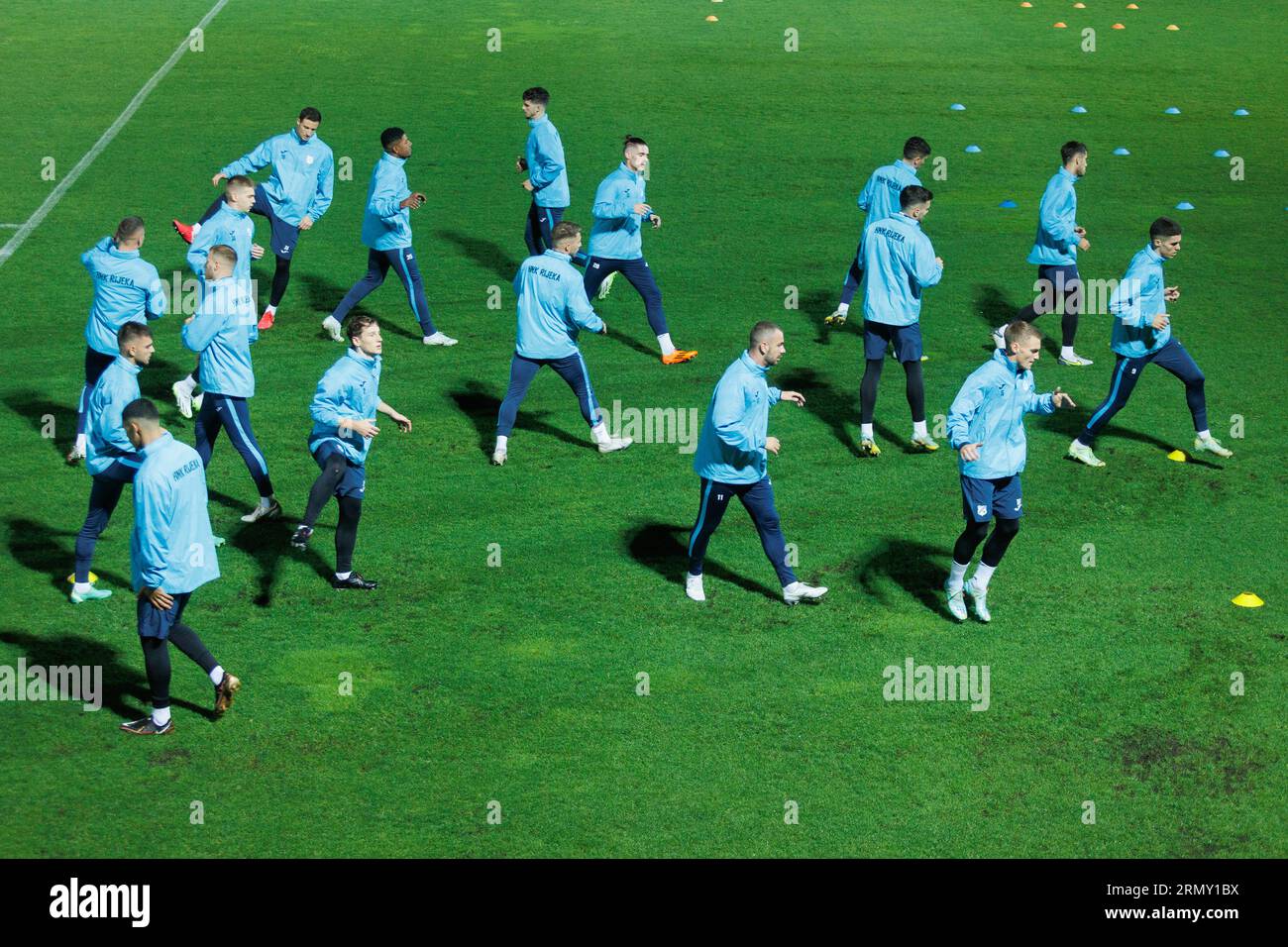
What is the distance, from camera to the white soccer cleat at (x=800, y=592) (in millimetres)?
10367

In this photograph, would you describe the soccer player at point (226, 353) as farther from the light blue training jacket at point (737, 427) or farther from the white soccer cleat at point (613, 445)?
the light blue training jacket at point (737, 427)

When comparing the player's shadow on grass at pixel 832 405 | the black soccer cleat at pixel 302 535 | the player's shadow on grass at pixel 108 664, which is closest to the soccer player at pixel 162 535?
the player's shadow on grass at pixel 108 664

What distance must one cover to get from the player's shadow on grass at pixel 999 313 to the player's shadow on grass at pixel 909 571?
185 inches

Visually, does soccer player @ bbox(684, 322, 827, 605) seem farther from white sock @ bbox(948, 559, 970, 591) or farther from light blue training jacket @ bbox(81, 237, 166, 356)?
light blue training jacket @ bbox(81, 237, 166, 356)

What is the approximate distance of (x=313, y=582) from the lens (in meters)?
10.6

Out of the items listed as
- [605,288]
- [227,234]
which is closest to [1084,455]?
[605,288]

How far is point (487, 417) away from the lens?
533 inches

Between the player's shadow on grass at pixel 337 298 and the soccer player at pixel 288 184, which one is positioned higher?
the soccer player at pixel 288 184

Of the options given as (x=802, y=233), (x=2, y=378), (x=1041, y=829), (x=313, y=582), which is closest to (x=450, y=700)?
(x=313, y=582)

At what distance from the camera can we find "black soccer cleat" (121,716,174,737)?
28.8 feet

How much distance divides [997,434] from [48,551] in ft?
23.2

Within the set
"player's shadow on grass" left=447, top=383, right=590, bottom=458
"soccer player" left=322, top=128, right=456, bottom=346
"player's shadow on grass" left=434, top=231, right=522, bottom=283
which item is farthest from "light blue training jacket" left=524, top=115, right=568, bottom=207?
"player's shadow on grass" left=447, top=383, right=590, bottom=458

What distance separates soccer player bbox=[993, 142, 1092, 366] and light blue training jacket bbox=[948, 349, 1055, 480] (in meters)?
4.56

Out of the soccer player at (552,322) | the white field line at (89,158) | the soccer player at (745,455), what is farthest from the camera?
the white field line at (89,158)
